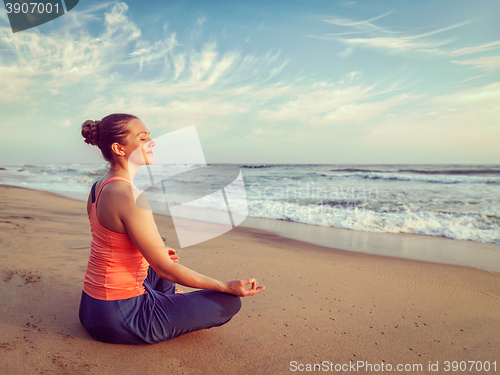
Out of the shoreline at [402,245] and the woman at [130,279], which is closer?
the woman at [130,279]

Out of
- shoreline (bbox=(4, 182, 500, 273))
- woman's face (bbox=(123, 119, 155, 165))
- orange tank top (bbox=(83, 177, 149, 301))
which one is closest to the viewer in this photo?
orange tank top (bbox=(83, 177, 149, 301))

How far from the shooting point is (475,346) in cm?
210

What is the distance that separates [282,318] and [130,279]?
1320mm

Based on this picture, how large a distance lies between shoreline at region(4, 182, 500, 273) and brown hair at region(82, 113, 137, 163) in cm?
412

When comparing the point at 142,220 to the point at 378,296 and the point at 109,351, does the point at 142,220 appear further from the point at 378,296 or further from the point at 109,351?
the point at 378,296

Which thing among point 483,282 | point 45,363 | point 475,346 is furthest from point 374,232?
point 45,363

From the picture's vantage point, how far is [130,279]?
172 centimetres

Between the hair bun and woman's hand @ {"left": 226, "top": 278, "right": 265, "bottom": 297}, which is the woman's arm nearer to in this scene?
woman's hand @ {"left": 226, "top": 278, "right": 265, "bottom": 297}

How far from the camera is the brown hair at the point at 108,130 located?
5.55 feet

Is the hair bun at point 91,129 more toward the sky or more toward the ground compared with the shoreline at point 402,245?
more toward the sky

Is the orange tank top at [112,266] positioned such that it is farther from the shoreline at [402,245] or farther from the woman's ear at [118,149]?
the shoreline at [402,245]

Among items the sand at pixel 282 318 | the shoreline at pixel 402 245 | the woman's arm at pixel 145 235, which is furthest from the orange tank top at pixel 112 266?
the shoreline at pixel 402 245

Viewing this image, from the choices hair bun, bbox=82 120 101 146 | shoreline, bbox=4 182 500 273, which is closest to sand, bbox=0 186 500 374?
shoreline, bbox=4 182 500 273

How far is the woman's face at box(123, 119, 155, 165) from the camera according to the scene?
5.67 feet
